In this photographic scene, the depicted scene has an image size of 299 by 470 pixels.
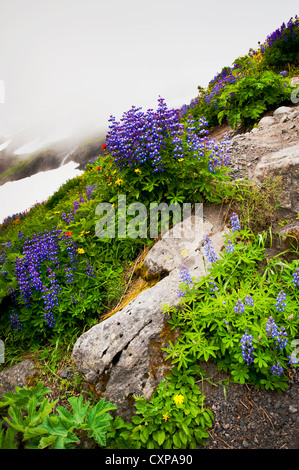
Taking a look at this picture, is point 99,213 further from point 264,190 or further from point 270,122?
point 270,122

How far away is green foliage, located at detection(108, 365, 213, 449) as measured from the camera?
2396 mm

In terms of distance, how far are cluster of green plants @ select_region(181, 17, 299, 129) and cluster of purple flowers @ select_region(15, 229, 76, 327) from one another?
5.50 metres

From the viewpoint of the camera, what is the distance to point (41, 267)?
4062 mm

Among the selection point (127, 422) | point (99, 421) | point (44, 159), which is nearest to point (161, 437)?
point (127, 422)

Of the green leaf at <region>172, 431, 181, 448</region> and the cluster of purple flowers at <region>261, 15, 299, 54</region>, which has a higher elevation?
the cluster of purple flowers at <region>261, 15, 299, 54</region>

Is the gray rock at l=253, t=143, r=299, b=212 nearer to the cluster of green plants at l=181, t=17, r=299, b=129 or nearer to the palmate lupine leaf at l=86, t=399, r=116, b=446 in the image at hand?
the cluster of green plants at l=181, t=17, r=299, b=129

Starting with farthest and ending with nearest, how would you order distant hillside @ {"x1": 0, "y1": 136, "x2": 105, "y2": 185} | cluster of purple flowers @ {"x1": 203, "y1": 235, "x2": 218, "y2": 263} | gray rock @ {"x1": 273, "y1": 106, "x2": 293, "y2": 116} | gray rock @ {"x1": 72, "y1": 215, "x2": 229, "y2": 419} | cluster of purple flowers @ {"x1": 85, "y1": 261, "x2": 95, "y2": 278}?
distant hillside @ {"x1": 0, "y1": 136, "x2": 105, "y2": 185}
gray rock @ {"x1": 273, "y1": 106, "x2": 293, "y2": 116}
cluster of purple flowers @ {"x1": 85, "y1": 261, "x2": 95, "y2": 278}
cluster of purple flowers @ {"x1": 203, "y1": 235, "x2": 218, "y2": 263}
gray rock @ {"x1": 72, "y1": 215, "x2": 229, "y2": 419}

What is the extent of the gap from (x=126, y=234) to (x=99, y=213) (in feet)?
2.48

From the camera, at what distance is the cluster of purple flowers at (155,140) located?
3.87 meters

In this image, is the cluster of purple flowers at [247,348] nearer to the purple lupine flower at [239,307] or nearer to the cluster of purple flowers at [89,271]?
the purple lupine flower at [239,307]

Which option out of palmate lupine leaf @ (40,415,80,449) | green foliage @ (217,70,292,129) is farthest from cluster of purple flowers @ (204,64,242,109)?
palmate lupine leaf @ (40,415,80,449)

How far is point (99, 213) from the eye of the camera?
4.61 m

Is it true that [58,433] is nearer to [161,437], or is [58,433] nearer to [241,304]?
[161,437]
